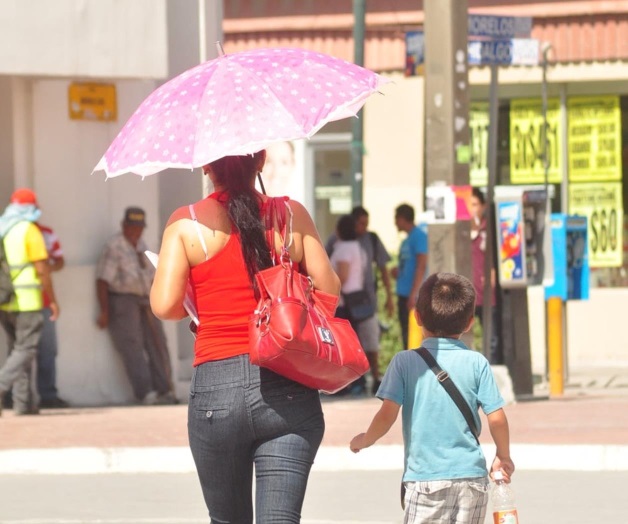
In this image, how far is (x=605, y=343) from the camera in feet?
60.5

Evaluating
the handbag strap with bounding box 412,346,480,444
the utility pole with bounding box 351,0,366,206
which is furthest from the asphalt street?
the utility pole with bounding box 351,0,366,206

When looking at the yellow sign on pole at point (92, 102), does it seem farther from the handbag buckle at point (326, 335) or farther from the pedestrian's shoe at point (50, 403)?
the handbag buckle at point (326, 335)

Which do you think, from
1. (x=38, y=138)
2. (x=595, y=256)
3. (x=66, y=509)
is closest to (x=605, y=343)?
(x=595, y=256)

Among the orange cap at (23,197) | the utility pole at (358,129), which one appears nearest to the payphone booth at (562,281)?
the utility pole at (358,129)

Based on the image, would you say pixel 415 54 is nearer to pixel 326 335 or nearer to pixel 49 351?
pixel 49 351

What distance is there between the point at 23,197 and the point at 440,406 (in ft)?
27.2

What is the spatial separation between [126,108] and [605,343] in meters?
7.00

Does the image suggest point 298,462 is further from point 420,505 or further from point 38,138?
point 38,138

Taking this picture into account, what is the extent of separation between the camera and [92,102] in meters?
13.9

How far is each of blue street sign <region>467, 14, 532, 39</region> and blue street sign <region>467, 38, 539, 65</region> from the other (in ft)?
0.23

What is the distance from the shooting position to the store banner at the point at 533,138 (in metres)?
18.9

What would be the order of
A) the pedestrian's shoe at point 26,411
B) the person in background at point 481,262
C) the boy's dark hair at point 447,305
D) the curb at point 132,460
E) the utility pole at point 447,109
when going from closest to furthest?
the boy's dark hair at point 447,305, the curb at point 132,460, the utility pole at point 447,109, the pedestrian's shoe at point 26,411, the person in background at point 481,262

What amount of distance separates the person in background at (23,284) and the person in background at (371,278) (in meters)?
3.42

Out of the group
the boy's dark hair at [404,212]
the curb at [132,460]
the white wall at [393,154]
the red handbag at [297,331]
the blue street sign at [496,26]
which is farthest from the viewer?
the white wall at [393,154]
